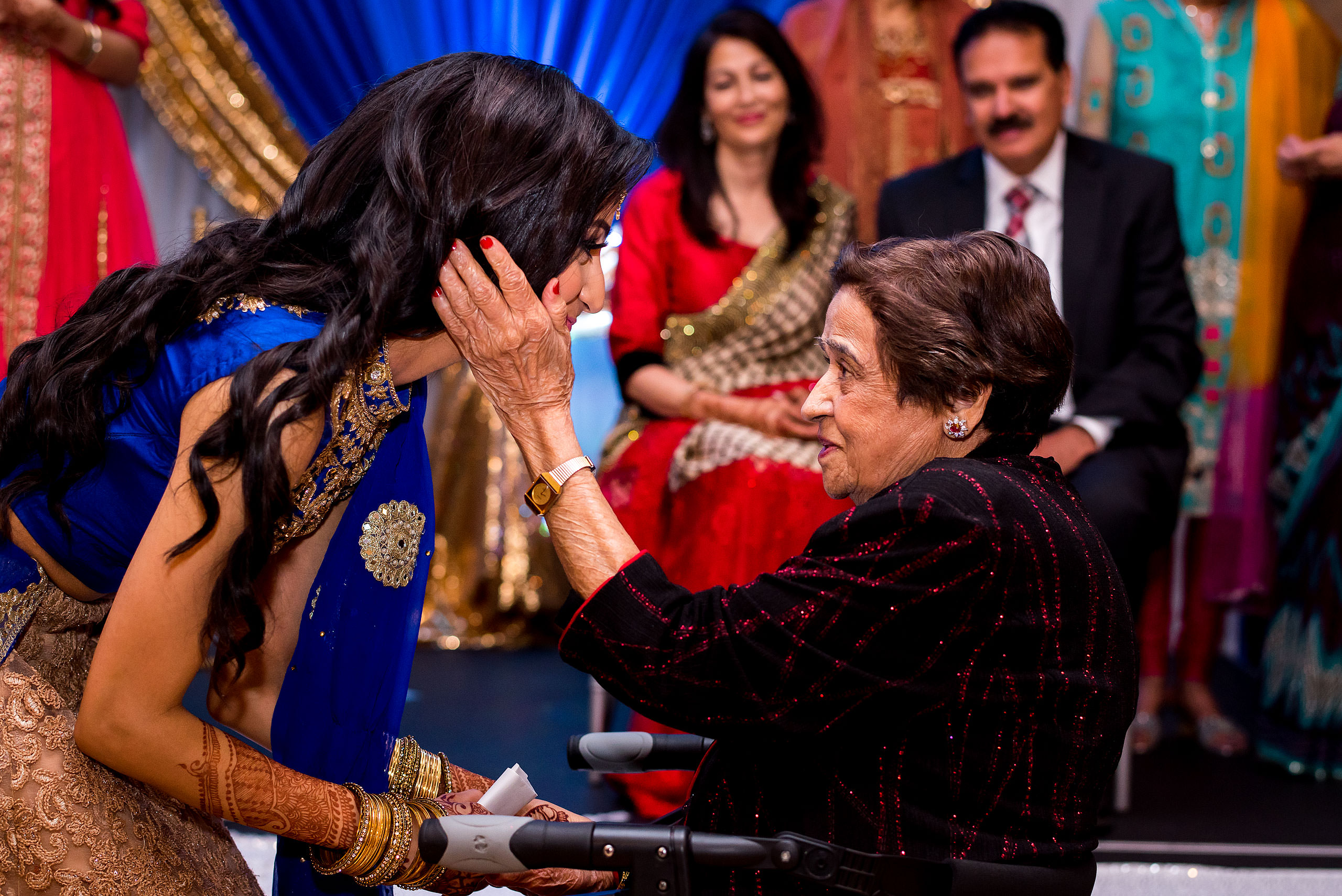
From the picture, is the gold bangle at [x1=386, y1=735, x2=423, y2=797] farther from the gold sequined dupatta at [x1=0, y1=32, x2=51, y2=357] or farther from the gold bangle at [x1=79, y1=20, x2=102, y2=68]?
the gold bangle at [x1=79, y1=20, x2=102, y2=68]

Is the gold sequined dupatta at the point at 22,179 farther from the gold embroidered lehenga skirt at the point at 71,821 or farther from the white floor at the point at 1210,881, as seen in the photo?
the white floor at the point at 1210,881

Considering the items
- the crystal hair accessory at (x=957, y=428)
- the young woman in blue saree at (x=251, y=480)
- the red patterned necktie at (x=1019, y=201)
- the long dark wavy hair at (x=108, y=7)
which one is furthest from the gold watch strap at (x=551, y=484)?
the long dark wavy hair at (x=108, y=7)

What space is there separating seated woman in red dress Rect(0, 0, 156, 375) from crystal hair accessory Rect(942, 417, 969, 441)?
7.82 ft

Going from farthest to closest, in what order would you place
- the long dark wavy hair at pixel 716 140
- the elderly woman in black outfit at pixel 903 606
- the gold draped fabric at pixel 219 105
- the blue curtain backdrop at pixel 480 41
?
1. the blue curtain backdrop at pixel 480 41
2. the gold draped fabric at pixel 219 105
3. the long dark wavy hair at pixel 716 140
4. the elderly woman in black outfit at pixel 903 606

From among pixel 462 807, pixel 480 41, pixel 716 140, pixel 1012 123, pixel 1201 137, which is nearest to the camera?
pixel 462 807

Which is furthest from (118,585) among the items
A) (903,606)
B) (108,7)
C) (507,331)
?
(108,7)

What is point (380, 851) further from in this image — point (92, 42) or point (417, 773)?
point (92, 42)

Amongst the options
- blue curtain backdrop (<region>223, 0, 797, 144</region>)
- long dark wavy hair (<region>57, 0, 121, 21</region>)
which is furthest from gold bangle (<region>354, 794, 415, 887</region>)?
blue curtain backdrop (<region>223, 0, 797, 144</region>)

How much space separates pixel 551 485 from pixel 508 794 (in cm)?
37

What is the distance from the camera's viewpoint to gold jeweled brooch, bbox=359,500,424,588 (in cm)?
166

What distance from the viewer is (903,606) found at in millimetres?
1290

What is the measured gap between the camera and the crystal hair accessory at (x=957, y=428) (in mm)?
1470

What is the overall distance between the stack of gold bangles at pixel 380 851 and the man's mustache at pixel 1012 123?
2526 mm

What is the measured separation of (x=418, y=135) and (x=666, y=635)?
0.64 meters
